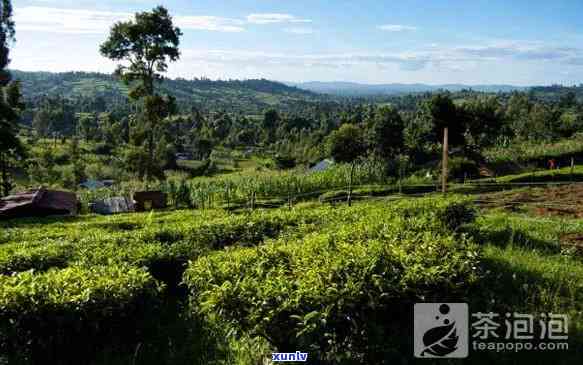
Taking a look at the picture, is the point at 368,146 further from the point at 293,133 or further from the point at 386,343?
the point at 293,133

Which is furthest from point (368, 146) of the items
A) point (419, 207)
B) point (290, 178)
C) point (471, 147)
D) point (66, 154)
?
point (66, 154)

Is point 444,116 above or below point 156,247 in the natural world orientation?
above

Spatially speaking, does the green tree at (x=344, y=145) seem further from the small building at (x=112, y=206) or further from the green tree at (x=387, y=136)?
the small building at (x=112, y=206)

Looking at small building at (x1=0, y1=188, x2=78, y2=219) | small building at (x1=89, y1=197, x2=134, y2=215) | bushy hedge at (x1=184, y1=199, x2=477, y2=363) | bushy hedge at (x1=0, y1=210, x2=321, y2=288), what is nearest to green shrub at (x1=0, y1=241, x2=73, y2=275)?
bushy hedge at (x1=0, y1=210, x2=321, y2=288)

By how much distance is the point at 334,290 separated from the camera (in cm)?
440

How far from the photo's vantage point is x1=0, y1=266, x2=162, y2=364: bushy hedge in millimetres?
4715

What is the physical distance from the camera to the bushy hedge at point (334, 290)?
4.34 m

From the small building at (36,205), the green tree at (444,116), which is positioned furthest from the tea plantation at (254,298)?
the green tree at (444,116)

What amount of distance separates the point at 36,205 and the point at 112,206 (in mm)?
3381

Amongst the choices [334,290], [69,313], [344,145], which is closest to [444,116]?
[344,145]

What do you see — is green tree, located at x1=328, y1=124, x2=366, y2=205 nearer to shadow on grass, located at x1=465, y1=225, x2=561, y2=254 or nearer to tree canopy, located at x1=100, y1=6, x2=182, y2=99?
tree canopy, located at x1=100, y1=6, x2=182, y2=99

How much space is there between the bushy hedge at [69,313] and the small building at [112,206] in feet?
54.6

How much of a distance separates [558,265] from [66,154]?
68027 mm

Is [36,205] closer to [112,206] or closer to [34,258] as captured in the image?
[112,206]
